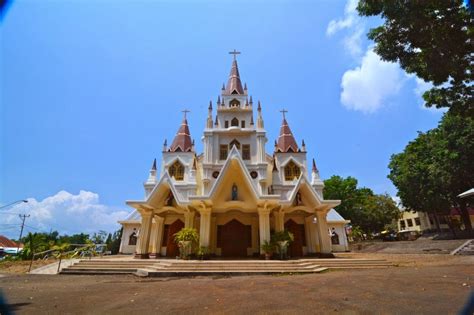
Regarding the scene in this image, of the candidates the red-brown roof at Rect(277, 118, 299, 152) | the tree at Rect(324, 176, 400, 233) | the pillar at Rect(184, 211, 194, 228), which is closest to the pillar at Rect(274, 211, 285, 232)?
the pillar at Rect(184, 211, 194, 228)

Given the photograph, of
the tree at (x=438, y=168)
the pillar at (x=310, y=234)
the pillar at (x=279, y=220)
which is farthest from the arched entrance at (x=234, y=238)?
the tree at (x=438, y=168)

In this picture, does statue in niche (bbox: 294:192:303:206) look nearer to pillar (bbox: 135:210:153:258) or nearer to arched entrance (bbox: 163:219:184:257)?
arched entrance (bbox: 163:219:184:257)

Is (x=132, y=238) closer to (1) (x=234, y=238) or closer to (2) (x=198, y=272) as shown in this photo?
(1) (x=234, y=238)

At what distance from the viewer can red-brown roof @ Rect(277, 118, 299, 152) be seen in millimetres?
20672

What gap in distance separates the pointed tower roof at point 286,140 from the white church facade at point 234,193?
8cm

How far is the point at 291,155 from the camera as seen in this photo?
66.7 feet

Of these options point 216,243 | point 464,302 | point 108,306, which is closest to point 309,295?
→ point 464,302

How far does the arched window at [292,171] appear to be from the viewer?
1973cm

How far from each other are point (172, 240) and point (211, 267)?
288 inches

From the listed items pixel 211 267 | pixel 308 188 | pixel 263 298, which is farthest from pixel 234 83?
pixel 263 298

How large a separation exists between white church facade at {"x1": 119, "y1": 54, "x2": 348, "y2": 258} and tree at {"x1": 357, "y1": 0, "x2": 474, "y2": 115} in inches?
350

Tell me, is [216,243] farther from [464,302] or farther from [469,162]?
[469,162]

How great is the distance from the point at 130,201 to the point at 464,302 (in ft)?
51.6

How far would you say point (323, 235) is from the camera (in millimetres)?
17219
